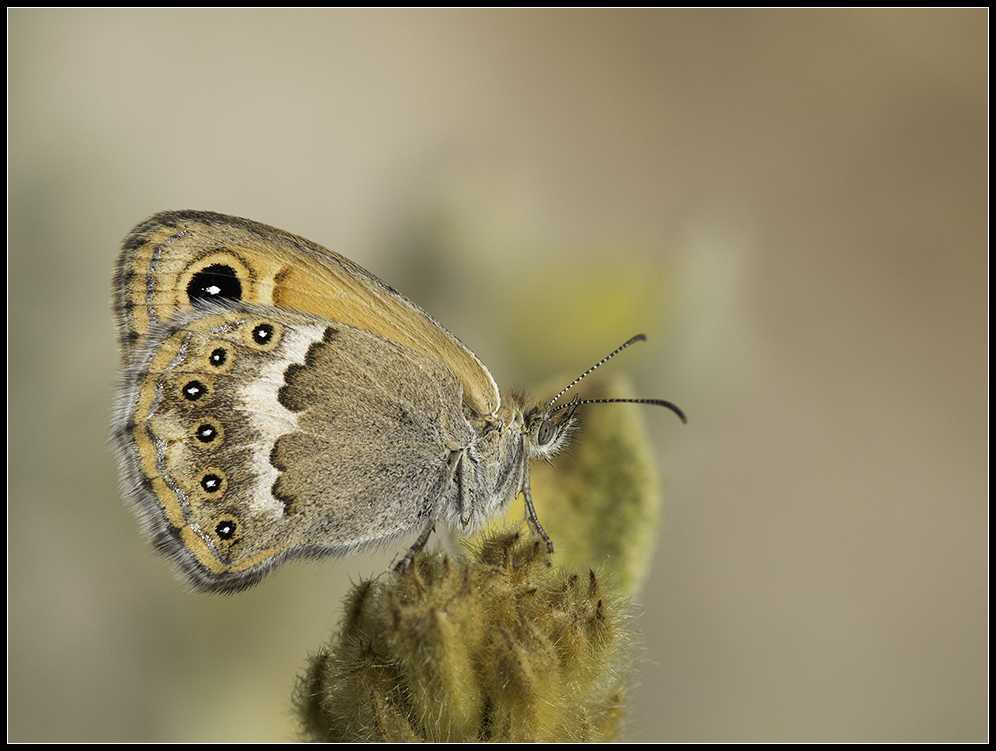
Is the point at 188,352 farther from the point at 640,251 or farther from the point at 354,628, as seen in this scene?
the point at 640,251

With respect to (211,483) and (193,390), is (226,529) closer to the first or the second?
(211,483)

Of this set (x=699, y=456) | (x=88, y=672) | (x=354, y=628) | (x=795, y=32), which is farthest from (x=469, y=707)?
(x=795, y=32)

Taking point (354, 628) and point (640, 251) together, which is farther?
point (640, 251)

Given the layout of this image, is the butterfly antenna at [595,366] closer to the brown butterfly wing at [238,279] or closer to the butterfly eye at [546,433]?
the butterfly eye at [546,433]

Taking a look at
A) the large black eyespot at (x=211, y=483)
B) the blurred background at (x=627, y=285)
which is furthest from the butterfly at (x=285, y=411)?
the blurred background at (x=627, y=285)

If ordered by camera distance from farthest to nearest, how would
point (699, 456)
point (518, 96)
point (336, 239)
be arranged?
point (518, 96) → point (336, 239) → point (699, 456)
